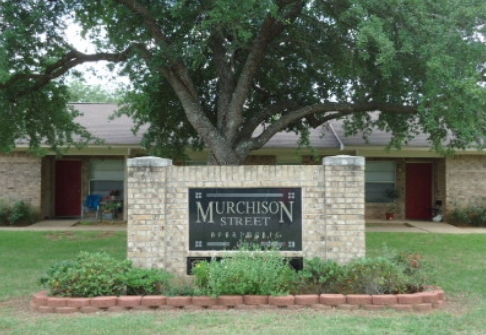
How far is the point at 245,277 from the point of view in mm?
7629

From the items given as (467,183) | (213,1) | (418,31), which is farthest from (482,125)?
(467,183)

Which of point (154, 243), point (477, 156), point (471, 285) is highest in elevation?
point (477, 156)

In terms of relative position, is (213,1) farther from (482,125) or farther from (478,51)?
(482,125)

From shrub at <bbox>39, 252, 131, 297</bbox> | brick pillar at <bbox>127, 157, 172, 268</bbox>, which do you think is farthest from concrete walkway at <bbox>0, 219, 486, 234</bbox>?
shrub at <bbox>39, 252, 131, 297</bbox>

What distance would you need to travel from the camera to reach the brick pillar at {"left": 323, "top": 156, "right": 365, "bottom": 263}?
8.64 metres

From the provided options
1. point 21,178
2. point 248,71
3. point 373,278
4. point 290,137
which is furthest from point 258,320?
point 21,178

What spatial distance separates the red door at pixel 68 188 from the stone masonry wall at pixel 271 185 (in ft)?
44.7

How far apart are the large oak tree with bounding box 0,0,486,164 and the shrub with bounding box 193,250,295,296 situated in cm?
410

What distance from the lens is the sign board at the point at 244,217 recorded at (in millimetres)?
8790

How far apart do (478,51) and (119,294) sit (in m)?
7.58

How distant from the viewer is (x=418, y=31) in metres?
10.5

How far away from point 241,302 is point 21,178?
48.1 feet

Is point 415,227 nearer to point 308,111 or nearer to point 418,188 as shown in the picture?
point 418,188

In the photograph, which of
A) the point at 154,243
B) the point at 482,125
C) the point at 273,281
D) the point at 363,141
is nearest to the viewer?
the point at 273,281
